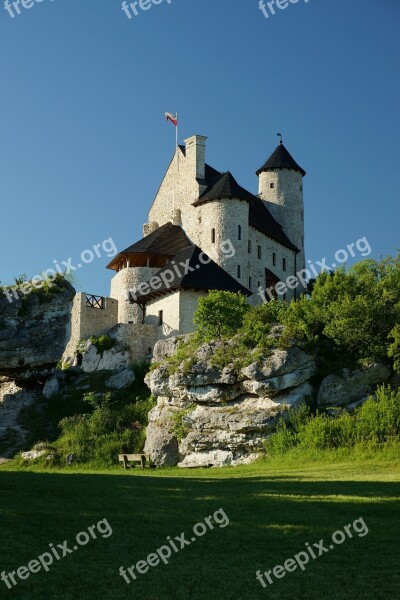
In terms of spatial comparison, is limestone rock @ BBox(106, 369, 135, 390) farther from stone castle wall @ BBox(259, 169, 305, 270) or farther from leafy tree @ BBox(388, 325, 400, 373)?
stone castle wall @ BBox(259, 169, 305, 270)

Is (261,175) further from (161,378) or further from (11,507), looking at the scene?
(11,507)

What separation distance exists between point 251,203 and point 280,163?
10048 millimetres

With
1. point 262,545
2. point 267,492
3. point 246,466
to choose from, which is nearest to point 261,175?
point 246,466

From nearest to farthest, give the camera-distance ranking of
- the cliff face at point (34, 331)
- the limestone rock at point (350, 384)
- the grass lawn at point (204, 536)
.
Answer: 1. the grass lawn at point (204, 536)
2. the limestone rock at point (350, 384)
3. the cliff face at point (34, 331)

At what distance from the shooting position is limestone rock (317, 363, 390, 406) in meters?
35.1

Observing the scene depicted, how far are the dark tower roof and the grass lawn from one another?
154ft

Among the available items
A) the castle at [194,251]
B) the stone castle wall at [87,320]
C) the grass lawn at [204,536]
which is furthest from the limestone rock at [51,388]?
the grass lawn at [204,536]

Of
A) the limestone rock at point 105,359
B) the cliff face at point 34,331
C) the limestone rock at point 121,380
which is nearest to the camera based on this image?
the limestone rock at point 121,380

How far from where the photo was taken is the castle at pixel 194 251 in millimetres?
48188

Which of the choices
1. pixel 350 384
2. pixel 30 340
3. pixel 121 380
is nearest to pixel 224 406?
pixel 350 384

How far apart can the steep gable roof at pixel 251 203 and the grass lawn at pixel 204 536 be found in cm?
3396

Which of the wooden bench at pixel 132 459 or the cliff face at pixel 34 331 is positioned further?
the cliff face at pixel 34 331

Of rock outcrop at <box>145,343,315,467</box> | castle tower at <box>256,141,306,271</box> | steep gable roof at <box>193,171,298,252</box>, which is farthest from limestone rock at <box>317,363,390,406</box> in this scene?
castle tower at <box>256,141,306,271</box>

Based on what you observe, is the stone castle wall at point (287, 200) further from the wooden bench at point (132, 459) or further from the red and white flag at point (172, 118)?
the wooden bench at point (132, 459)
